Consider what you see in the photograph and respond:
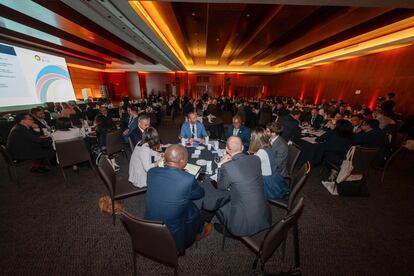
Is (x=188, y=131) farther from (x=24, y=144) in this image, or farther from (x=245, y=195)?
(x=24, y=144)

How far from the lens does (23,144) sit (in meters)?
3.46

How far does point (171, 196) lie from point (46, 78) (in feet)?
34.2

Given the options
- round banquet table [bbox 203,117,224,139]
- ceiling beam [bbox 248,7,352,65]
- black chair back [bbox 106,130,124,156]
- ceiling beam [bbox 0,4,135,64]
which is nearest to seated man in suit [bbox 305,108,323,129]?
ceiling beam [bbox 248,7,352,65]

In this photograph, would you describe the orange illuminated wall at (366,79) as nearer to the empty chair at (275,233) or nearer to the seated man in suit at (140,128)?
→ the empty chair at (275,233)

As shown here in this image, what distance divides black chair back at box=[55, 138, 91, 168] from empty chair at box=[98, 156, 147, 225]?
1427mm

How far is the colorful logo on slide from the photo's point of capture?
764cm

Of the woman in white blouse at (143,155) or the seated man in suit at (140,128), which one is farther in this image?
the seated man in suit at (140,128)

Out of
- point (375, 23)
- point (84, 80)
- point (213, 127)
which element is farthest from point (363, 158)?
point (84, 80)

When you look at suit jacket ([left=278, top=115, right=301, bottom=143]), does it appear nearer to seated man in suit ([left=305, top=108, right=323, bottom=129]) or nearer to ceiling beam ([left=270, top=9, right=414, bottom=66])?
seated man in suit ([left=305, top=108, right=323, bottom=129])

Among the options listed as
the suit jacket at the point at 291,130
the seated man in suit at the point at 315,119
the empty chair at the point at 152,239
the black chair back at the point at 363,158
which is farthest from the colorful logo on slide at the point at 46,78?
the seated man in suit at the point at 315,119

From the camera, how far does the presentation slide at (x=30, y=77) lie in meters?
6.08

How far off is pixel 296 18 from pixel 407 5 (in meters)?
2.08

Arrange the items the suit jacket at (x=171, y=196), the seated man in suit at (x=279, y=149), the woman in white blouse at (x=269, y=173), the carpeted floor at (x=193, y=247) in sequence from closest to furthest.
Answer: the suit jacket at (x=171, y=196) → the carpeted floor at (x=193, y=247) → the woman in white blouse at (x=269, y=173) → the seated man in suit at (x=279, y=149)

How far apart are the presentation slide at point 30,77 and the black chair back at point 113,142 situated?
5628mm
